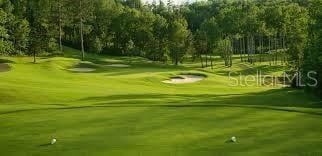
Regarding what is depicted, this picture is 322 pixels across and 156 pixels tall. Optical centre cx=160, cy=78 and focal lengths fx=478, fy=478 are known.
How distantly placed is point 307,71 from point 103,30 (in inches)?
3559

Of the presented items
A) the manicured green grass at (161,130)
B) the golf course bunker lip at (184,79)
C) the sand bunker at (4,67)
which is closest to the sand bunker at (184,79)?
the golf course bunker lip at (184,79)

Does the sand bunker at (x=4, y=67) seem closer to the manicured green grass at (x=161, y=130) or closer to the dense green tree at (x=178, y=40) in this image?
the manicured green grass at (x=161, y=130)

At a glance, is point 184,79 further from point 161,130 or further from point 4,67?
point 161,130

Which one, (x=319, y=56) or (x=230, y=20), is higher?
(x=230, y=20)

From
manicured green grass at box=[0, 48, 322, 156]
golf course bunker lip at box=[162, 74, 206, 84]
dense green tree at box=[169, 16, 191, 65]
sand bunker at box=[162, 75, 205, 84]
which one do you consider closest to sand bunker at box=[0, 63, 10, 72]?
golf course bunker lip at box=[162, 74, 206, 84]

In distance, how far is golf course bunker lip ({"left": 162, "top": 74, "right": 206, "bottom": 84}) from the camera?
220 feet

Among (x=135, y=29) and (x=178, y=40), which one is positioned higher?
(x=135, y=29)

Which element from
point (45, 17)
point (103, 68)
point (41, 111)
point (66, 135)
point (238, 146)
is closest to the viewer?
point (238, 146)

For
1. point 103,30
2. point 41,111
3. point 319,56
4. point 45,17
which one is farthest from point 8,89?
point 103,30

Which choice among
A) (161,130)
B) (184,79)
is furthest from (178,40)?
(161,130)

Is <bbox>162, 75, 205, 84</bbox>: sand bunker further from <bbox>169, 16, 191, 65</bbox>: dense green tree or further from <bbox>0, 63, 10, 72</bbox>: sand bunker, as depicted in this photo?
<bbox>169, 16, 191, 65</bbox>: dense green tree

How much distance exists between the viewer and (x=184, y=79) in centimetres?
6950

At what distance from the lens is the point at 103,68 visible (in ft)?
253

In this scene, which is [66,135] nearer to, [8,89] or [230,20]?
[8,89]
